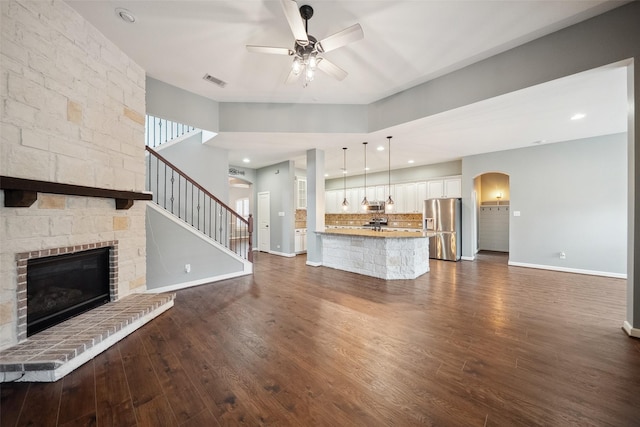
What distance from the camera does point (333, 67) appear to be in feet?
8.62

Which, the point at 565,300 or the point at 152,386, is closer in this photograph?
the point at 152,386

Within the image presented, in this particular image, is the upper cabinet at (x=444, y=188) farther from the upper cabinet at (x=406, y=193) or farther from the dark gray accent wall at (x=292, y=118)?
the dark gray accent wall at (x=292, y=118)

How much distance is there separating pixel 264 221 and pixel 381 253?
468 centimetres

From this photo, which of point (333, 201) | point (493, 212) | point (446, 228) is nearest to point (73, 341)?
point (446, 228)

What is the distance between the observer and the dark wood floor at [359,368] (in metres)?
1.56

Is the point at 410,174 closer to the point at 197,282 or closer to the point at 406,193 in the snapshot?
the point at 406,193

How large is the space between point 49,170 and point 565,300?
6.72 m

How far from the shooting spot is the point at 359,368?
2018 millimetres

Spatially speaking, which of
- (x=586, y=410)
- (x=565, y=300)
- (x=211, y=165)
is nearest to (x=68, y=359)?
(x=586, y=410)

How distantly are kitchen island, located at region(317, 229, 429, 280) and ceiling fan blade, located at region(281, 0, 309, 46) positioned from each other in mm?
3547

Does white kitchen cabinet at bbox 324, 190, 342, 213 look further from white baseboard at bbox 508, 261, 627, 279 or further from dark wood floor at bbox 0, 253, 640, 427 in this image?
dark wood floor at bbox 0, 253, 640, 427

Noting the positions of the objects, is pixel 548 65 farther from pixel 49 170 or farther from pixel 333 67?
pixel 49 170

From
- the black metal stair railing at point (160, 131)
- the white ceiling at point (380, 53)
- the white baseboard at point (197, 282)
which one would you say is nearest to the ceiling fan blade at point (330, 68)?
the white ceiling at point (380, 53)

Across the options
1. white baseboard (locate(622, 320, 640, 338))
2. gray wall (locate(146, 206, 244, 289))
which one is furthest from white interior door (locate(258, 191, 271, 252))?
white baseboard (locate(622, 320, 640, 338))
